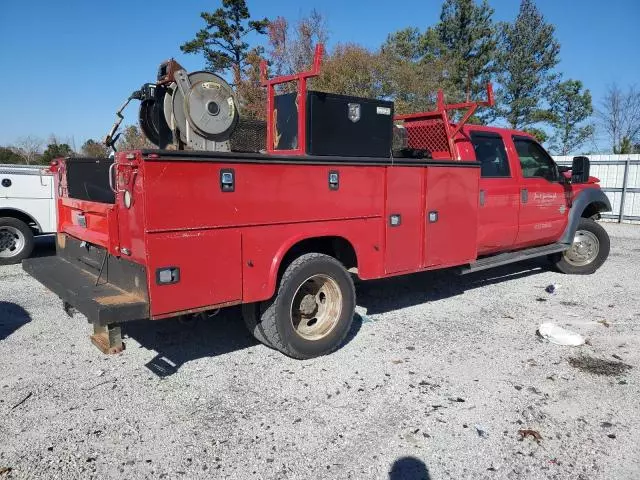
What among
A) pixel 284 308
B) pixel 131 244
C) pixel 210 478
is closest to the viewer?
pixel 210 478

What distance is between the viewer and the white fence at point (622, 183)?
16.2 meters

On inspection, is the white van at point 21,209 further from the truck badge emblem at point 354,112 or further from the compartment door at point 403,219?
the compartment door at point 403,219

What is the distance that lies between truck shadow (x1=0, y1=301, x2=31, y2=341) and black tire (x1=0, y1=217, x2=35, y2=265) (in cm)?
258

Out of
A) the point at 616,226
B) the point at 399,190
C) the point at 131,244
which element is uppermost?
the point at 399,190

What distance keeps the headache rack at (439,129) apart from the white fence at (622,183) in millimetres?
12893

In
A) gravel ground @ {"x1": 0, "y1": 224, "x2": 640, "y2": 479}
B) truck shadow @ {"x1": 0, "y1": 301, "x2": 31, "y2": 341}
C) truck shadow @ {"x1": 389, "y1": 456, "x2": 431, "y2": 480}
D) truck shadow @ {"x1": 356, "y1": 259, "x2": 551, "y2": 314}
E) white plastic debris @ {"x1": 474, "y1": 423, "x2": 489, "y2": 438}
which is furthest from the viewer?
truck shadow @ {"x1": 356, "y1": 259, "x2": 551, "y2": 314}

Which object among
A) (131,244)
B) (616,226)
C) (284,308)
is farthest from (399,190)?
(616,226)

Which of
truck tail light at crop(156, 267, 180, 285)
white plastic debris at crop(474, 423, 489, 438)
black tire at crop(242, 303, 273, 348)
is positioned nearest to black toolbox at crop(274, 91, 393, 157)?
black tire at crop(242, 303, 273, 348)

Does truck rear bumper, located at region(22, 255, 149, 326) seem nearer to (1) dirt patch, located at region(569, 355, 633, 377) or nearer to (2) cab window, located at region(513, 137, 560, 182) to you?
(1) dirt patch, located at region(569, 355, 633, 377)

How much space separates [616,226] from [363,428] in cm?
1492

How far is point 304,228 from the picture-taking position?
4.16 m

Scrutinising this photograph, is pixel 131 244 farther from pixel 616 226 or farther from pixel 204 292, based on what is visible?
pixel 616 226

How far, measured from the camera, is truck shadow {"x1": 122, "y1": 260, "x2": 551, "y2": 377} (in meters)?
4.57

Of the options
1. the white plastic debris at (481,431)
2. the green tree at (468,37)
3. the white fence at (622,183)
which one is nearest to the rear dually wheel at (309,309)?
the white plastic debris at (481,431)
